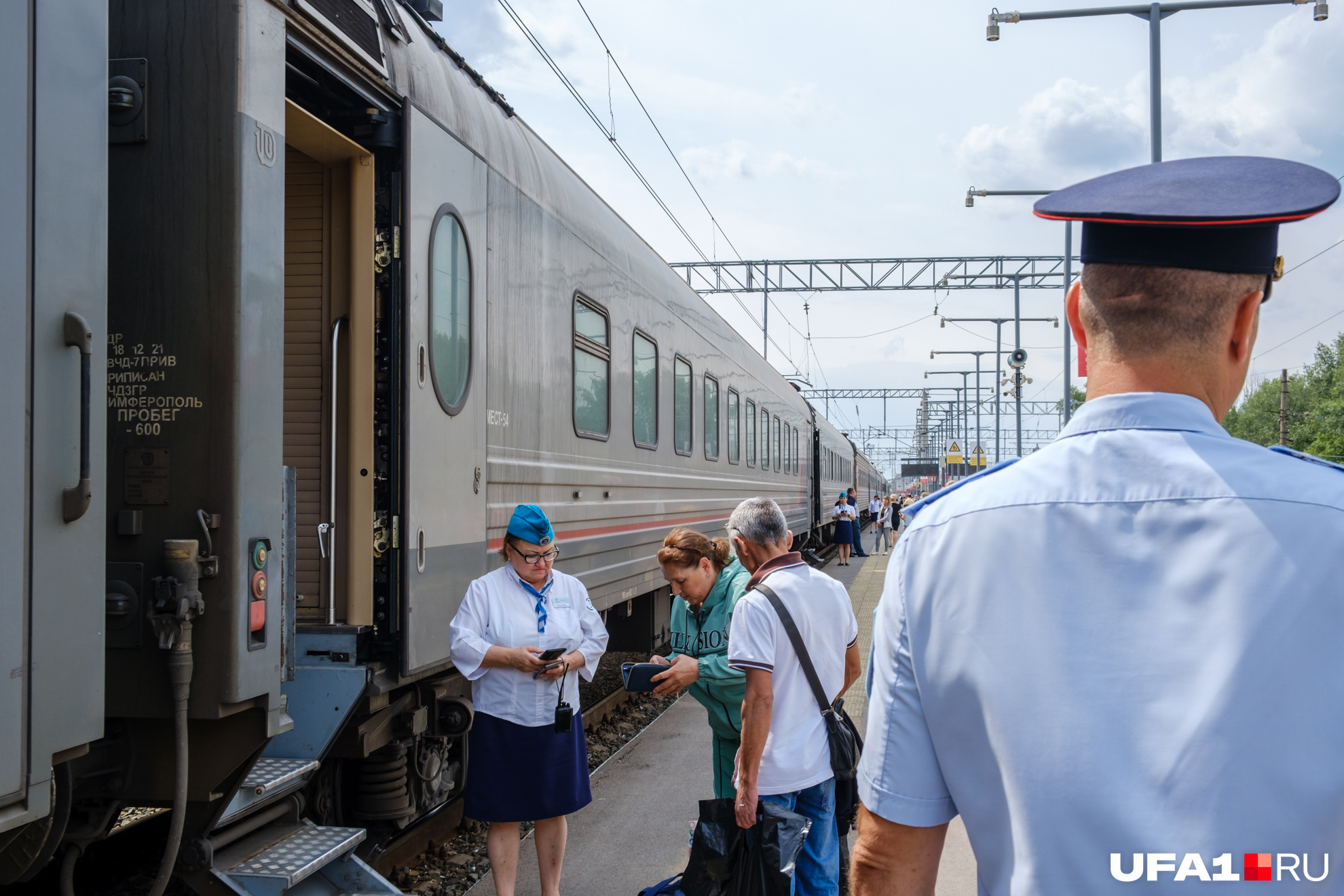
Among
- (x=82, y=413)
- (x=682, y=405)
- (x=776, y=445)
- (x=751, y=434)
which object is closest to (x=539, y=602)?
(x=82, y=413)

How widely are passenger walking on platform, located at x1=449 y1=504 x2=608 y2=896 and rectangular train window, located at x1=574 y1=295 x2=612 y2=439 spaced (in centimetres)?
230

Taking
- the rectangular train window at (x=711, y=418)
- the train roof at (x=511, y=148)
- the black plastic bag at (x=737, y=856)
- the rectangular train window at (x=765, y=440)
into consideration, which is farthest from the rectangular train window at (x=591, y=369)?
the rectangular train window at (x=765, y=440)

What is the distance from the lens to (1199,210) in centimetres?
119

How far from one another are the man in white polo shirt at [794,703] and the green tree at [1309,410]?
195 feet

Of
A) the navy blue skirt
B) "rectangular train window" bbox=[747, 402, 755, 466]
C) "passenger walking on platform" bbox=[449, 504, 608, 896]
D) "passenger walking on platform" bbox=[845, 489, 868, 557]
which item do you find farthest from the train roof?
"passenger walking on platform" bbox=[845, 489, 868, 557]

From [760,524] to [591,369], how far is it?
10.4 feet

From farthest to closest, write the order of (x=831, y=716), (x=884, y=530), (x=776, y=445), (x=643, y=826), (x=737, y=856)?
(x=884, y=530) < (x=776, y=445) < (x=643, y=826) < (x=831, y=716) < (x=737, y=856)

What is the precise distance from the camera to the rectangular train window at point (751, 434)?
13.7 metres

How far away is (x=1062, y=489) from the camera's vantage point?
1.21m

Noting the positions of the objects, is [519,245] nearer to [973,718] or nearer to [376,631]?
[376,631]

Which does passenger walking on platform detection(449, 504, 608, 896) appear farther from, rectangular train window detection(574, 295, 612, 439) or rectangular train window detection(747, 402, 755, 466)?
rectangular train window detection(747, 402, 755, 466)

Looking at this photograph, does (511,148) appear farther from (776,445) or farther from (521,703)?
(776,445)

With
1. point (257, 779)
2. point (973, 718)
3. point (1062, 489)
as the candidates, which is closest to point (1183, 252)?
point (1062, 489)

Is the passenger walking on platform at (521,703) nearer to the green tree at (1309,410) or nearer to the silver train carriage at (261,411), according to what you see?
the silver train carriage at (261,411)
